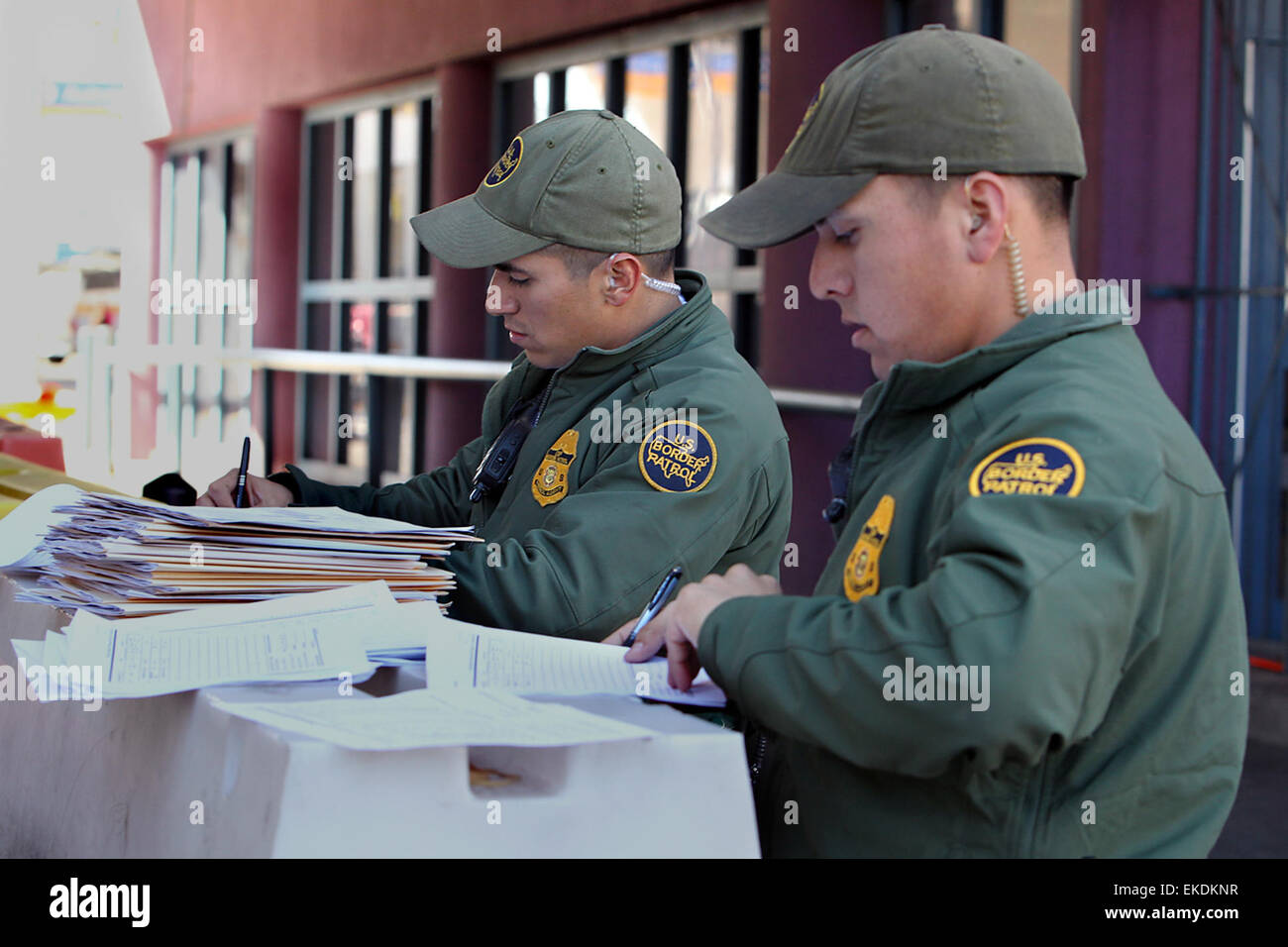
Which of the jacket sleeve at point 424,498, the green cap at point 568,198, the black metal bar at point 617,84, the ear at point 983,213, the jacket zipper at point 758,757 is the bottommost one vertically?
the jacket zipper at point 758,757

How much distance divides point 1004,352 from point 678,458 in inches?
29.3

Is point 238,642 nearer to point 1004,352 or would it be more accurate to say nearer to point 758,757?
point 758,757

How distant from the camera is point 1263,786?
4152mm

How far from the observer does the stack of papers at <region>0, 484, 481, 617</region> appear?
156cm

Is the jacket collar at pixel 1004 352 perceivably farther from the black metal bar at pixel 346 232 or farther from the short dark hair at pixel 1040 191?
the black metal bar at pixel 346 232

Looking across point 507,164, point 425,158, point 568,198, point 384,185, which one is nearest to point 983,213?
point 568,198

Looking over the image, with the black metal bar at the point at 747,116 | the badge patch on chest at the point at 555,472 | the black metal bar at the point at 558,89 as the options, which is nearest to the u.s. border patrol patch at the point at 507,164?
the badge patch on chest at the point at 555,472

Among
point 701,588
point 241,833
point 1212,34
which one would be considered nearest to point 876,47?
point 701,588

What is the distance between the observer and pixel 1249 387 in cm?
472

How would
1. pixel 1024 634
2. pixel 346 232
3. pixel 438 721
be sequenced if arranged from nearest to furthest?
1. pixel 1024 634
2. pixel 438 721
3. pixel 346 232

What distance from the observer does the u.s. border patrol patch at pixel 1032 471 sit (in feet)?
3.58

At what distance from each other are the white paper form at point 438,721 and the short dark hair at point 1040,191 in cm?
53

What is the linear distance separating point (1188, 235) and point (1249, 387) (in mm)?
574

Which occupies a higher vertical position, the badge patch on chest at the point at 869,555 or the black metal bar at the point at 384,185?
the black metal bar at the point at 384,185
